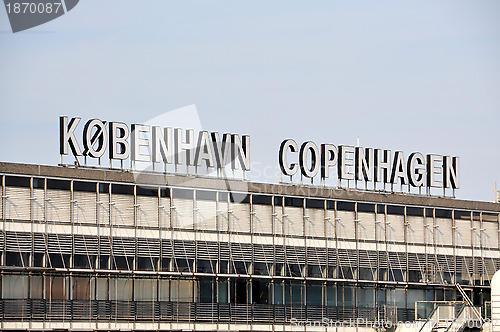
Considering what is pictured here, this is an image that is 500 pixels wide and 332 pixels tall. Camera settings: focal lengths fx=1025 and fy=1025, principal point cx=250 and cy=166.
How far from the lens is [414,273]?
3728 inches

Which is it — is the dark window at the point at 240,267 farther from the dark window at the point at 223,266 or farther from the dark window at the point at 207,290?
the dark window at the point at 207,290

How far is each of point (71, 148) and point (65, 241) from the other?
7279 mm

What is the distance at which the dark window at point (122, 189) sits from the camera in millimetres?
80188

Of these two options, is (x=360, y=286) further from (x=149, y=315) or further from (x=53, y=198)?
(x=53, y=198)

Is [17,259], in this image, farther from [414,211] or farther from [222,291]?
[414,211]

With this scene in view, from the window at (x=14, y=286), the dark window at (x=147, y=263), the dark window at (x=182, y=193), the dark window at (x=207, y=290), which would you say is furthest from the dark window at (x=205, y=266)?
the window at (x=14, y=286)

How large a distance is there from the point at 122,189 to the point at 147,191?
7.33 feet

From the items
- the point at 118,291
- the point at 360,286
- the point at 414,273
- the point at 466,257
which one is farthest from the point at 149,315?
the point at 466,257

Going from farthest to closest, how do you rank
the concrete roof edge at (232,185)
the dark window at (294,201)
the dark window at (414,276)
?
the dark window at (414,276)
the dark window at (294,201)
the concrete roof edge at (232,185)

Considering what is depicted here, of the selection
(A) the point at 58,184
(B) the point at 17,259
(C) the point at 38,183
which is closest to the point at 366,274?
(A) the point at 58,184

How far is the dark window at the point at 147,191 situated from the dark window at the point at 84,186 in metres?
3.78

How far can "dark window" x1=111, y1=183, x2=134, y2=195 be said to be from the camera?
3157 inches

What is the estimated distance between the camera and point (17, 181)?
250ft

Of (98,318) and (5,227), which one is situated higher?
(5,227)
